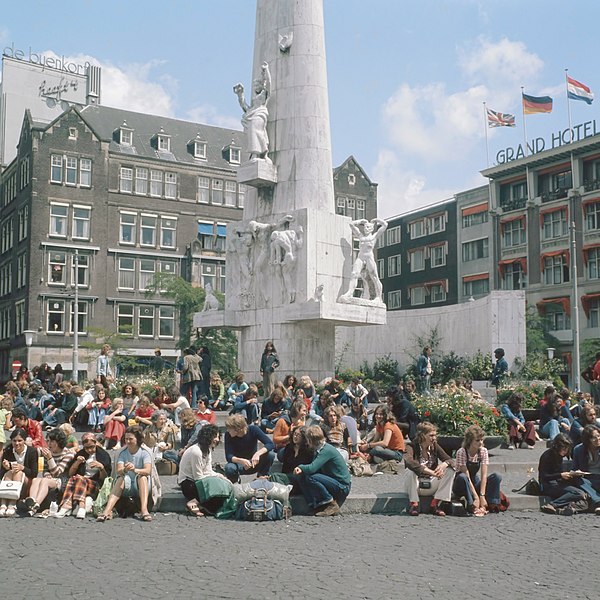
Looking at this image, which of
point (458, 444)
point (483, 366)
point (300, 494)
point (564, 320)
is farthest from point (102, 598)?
point (564, 320)

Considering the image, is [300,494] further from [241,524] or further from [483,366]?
[483,366]

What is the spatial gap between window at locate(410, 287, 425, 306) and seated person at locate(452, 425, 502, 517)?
2167 inches

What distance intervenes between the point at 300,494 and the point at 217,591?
14.4ft

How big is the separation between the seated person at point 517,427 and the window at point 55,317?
1551 inches

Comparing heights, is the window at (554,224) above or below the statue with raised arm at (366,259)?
above

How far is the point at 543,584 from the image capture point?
24.2 feet

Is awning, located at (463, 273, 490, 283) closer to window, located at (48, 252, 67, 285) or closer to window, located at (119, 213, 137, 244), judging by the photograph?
window, located at (119, 213, 137, 244)

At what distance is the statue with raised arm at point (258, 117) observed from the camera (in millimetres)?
22172

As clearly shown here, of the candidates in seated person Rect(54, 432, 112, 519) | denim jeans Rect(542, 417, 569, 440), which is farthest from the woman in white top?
denim jeans Rect(542, 417, 569, 440)

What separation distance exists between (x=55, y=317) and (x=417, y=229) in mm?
27791

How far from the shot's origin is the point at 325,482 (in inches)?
434

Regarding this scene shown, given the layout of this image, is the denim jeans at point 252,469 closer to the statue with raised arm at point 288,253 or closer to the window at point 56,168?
the statue with raised arm at point 288,253

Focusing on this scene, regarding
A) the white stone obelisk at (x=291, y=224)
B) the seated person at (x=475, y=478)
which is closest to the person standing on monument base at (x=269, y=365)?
the white stone obelisk at (x=291, y=224)

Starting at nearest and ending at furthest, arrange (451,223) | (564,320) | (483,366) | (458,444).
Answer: (458,444)
(483,366)
(564,320)
(451,223)
